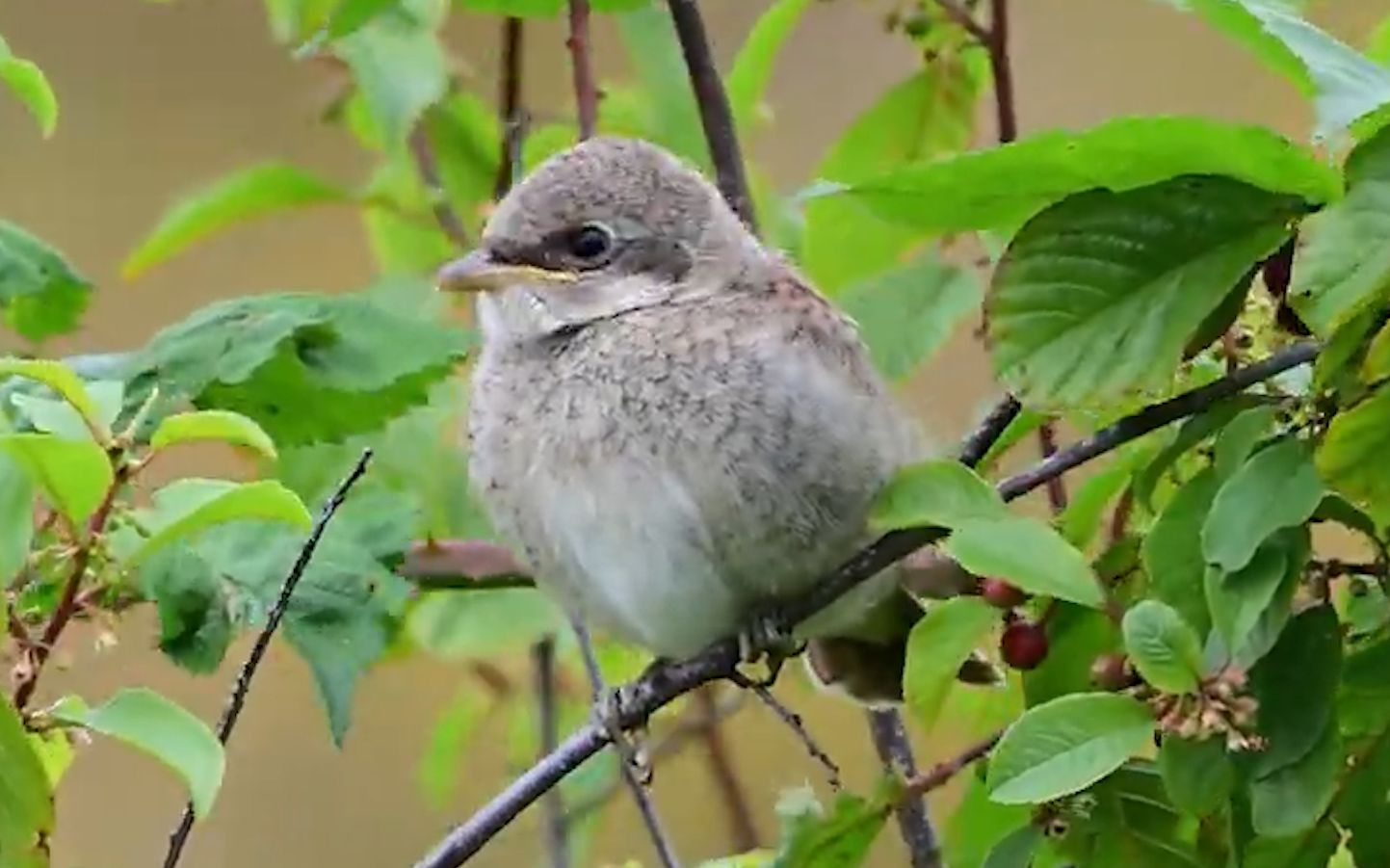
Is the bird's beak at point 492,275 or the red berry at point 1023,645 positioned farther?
the bird's beak at point 492,275

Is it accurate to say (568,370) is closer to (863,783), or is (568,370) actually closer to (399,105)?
(399,105)

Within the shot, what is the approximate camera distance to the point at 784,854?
1.14 meters

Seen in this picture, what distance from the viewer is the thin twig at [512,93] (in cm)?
171

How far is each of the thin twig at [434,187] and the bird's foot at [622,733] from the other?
528mm

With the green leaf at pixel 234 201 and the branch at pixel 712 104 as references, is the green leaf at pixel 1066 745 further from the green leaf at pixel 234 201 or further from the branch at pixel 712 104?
the green leaf at pixel 234 201

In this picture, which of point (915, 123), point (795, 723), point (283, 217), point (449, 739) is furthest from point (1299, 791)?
point (283, 217)

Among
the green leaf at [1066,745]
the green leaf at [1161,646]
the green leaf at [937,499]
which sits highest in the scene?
the green leaf at [937,499]

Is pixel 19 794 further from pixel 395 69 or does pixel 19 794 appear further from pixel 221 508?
pixel 395 69

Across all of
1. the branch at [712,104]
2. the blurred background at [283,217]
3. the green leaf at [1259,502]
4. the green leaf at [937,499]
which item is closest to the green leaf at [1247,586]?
the green leaf at [1259,502]

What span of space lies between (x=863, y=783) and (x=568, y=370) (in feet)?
5.29

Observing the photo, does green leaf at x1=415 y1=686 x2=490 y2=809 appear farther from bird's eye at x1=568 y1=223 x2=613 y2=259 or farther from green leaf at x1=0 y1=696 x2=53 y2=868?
green leaf at x1=0 y1=696 x2=53 y2=868

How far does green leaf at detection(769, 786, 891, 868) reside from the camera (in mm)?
1124

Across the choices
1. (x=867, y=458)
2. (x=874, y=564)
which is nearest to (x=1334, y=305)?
(x=874, y=564)

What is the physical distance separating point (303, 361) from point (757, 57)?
1.31 feet
